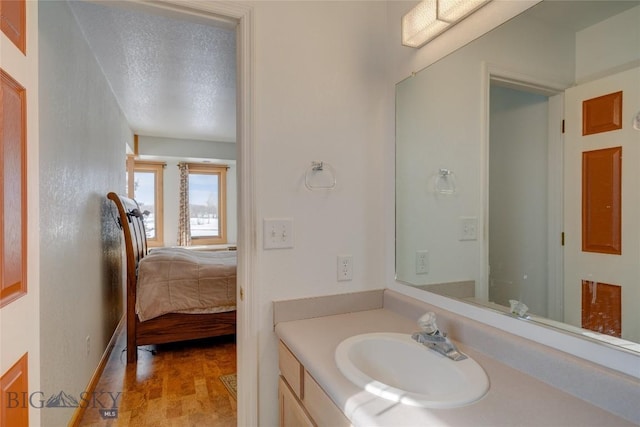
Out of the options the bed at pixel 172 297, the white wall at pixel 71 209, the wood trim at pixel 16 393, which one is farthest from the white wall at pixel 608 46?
the bed at pixel 172 297

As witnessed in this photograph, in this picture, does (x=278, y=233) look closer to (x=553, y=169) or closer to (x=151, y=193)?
(x=553, y=169)

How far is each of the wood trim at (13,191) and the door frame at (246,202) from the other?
65 centimetres

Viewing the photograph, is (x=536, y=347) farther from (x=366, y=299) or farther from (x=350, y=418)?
(x=366, y=299)

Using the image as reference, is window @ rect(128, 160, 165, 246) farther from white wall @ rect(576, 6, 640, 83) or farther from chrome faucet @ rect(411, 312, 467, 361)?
white wall @ rect(576, 6, 640, 83)

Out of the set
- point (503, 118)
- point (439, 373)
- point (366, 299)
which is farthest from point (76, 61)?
point (439, 373)

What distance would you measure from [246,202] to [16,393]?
83cm

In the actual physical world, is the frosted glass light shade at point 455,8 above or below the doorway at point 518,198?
above

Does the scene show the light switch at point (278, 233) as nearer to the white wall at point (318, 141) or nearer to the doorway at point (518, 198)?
the white wall at point (318, 141)

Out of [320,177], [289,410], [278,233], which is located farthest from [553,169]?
[289,410]

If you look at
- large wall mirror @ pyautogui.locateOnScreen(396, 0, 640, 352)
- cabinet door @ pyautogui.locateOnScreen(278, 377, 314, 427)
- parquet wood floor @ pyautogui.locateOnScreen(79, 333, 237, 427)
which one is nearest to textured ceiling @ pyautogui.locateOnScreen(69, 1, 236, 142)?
large wall mirror @ pyautogui.locateOnScreen(396, 0, 640, 352)

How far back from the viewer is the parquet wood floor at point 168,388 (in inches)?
79.6

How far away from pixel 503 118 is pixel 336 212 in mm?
719

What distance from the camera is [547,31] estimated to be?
0.96 m

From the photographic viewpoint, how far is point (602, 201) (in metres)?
0.84
